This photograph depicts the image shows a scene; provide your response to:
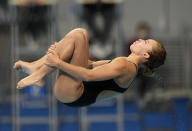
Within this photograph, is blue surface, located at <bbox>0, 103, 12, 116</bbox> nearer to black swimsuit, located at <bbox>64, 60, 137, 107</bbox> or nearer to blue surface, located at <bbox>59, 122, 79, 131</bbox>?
blue surface, located at <bbox>59, 122, 79, 131</bbox>

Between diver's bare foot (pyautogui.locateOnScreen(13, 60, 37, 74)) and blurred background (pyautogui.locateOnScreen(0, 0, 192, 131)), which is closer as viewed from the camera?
diver's bare foot (pyautogui.locateOnScreen(13, 60, 37, 74))

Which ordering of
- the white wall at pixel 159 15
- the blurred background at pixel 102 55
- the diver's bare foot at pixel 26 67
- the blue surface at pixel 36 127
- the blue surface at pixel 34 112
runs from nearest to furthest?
the diver's bare foot at pixel 26 67 < the blurred background at pixel 102 55 < the blue surface at pixel 36 127 < the blue surface at pixel 34 112 < the white wall at pixel 159 15

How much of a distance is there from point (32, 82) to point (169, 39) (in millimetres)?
6267

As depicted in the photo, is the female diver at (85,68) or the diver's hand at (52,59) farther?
the female diver at (85,68)

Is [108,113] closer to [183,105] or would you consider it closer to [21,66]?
[183,105]

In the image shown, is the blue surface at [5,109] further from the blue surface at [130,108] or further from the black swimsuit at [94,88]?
the black swimsuit at [94,88]

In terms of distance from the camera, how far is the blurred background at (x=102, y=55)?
4.55 meters

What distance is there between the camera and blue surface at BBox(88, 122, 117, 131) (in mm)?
5755

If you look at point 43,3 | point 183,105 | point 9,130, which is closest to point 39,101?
point 9,130

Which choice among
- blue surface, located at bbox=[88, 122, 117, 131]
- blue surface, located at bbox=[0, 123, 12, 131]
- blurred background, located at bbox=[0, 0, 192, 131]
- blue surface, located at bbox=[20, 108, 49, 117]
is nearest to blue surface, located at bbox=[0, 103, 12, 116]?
blurred background, located at bbox=[0, 0, 192, 131]

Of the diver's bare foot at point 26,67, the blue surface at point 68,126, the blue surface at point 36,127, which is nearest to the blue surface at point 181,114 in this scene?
the blue surface at point 68,126

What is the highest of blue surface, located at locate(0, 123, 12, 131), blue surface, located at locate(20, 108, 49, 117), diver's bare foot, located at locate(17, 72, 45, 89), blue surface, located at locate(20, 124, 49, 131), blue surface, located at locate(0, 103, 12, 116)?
diver's bare foot, located at locate(17, 72, 45, 89)

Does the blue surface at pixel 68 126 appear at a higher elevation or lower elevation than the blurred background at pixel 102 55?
lower

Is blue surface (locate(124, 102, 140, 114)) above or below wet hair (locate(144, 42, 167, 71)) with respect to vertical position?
below
